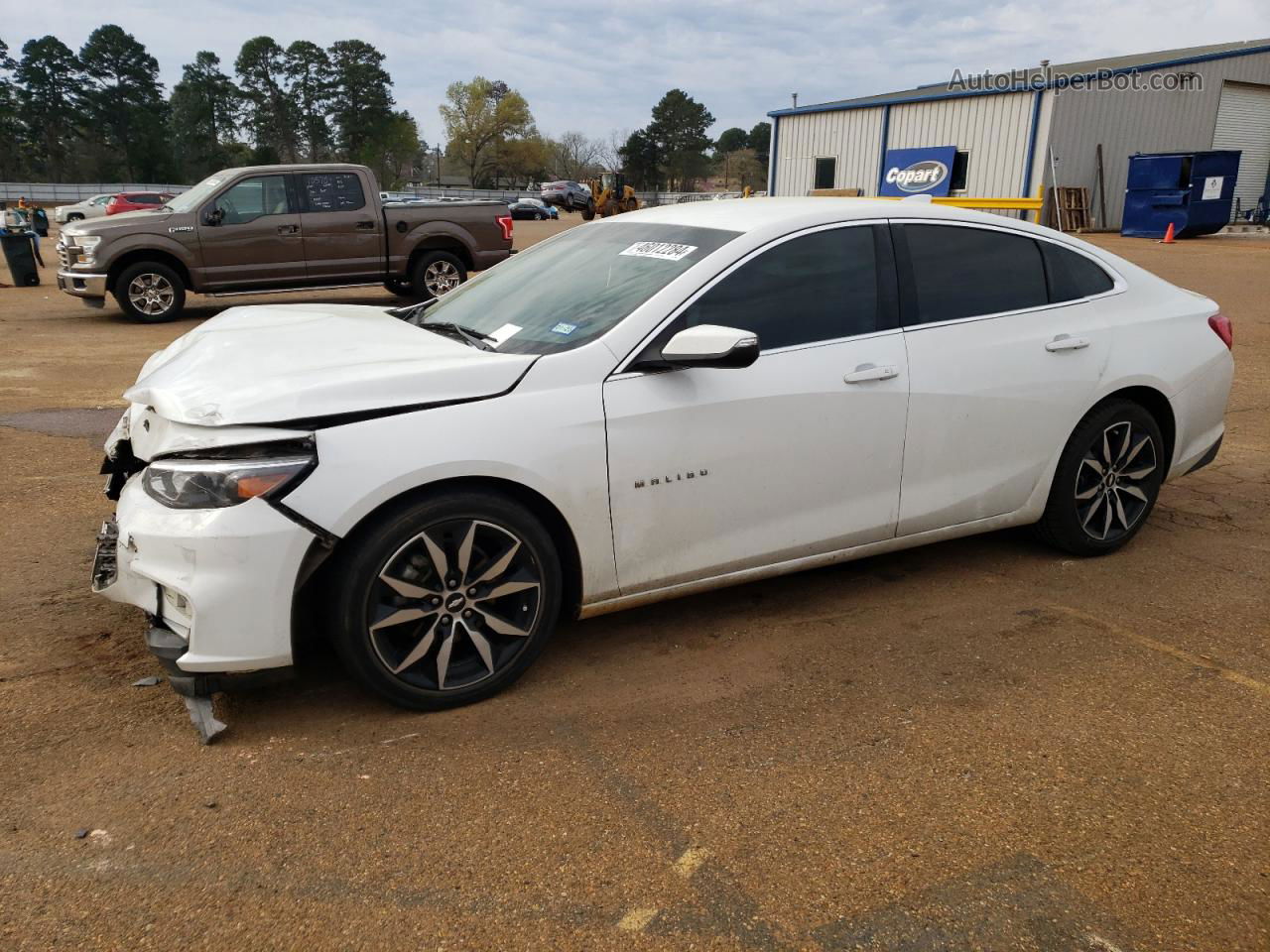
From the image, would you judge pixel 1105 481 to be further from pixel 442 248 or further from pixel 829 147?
pixel 829 147

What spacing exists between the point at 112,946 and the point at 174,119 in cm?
9862

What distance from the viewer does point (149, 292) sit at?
40.1ft

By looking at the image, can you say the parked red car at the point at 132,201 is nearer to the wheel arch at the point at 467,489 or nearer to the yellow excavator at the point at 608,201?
the yellow excavator at the point at 608,201

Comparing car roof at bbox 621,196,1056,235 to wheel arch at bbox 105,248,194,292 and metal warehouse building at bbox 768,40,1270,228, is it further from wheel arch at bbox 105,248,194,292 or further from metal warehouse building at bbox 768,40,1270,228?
metal warehouse building at bbox 768,40,1270,228

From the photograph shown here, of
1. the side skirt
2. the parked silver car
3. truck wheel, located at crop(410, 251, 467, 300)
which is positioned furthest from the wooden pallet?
the parked silver car

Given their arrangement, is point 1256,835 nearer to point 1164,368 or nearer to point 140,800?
point 1164,368

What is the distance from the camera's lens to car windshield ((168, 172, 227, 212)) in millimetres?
12062

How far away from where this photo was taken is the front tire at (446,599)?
2994mm

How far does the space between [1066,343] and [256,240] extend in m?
10.6

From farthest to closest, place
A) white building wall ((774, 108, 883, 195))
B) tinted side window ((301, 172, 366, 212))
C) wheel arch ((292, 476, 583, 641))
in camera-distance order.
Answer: white building wall ((774, 108, 883, 195)) < tinted side window ((301, 172, 366, 212)) < wheel arch ((292, 476, 583, 641))

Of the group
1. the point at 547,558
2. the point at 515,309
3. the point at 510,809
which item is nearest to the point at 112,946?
the point at 510,809

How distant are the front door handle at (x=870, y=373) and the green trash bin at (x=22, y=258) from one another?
17.2 meters


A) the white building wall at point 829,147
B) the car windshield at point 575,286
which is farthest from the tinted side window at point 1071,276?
the white building wall at point 829,147

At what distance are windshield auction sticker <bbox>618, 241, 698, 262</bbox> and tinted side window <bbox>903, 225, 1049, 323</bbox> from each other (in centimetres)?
→ 97
